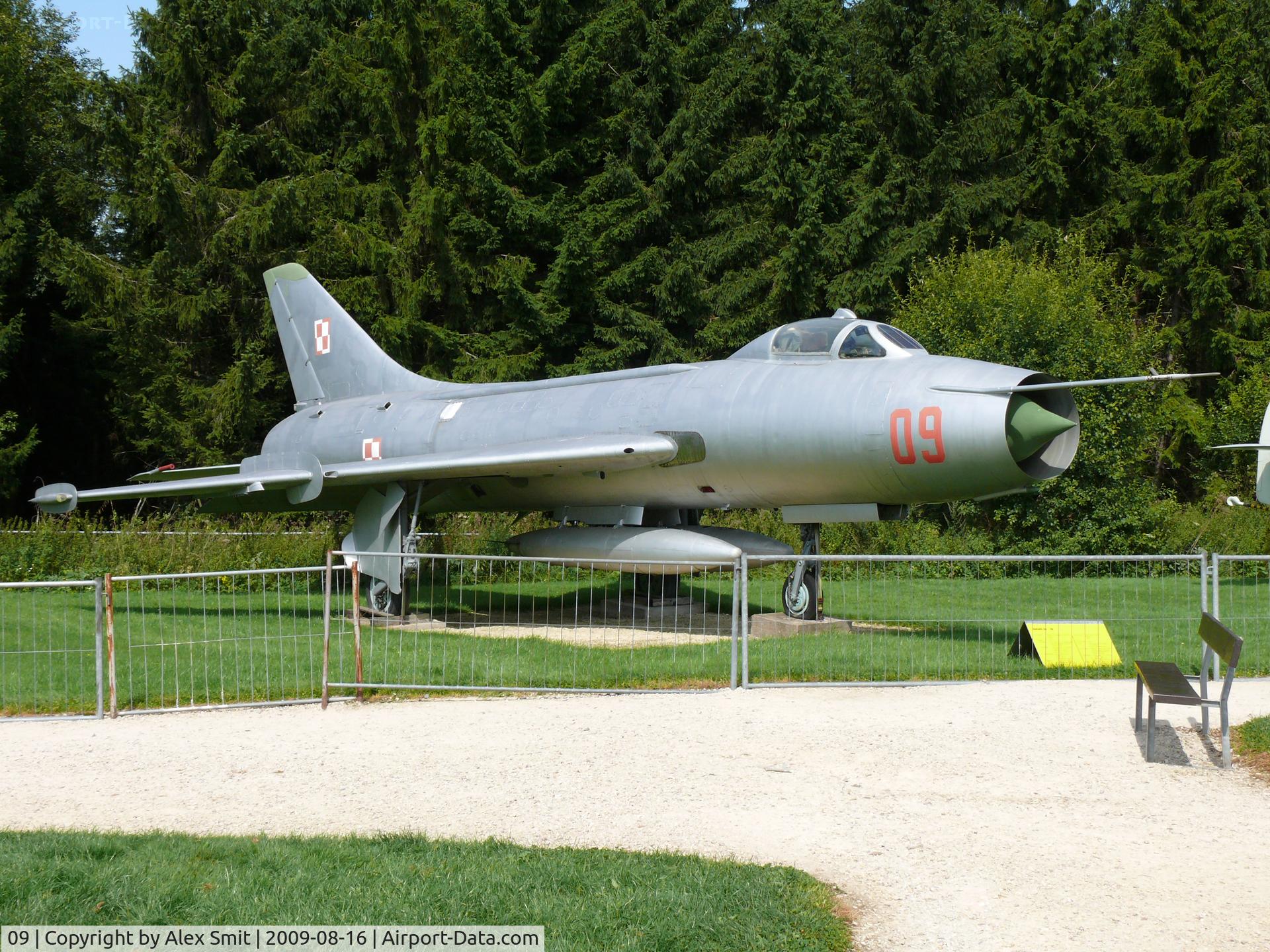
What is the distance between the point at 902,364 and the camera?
12.1 m

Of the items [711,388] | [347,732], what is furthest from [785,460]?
[347,732]

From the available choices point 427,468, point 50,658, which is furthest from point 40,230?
point 50,658

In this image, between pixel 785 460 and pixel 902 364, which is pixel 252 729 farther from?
pixel 902 364

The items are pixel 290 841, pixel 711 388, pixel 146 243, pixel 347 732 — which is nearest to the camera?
pixel 290 841

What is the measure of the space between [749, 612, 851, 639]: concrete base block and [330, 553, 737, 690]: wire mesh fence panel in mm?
454

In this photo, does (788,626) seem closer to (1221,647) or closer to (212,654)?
(1221,647)

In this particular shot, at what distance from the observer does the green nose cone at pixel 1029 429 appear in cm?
1135

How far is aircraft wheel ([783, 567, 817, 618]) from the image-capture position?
42.5 ft

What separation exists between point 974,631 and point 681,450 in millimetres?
3876

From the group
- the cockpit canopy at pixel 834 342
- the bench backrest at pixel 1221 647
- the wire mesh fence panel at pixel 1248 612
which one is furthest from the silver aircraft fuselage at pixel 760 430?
the bench backrest at pixel 1221 647

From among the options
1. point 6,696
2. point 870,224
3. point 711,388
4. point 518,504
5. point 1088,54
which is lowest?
point 6,696

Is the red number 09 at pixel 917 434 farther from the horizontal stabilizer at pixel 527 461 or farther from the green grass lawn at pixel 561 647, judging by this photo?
the horizontal stabilizer at pixel 527 461

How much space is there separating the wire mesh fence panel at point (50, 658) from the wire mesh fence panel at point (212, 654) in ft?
0.97

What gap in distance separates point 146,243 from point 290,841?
31.9m
